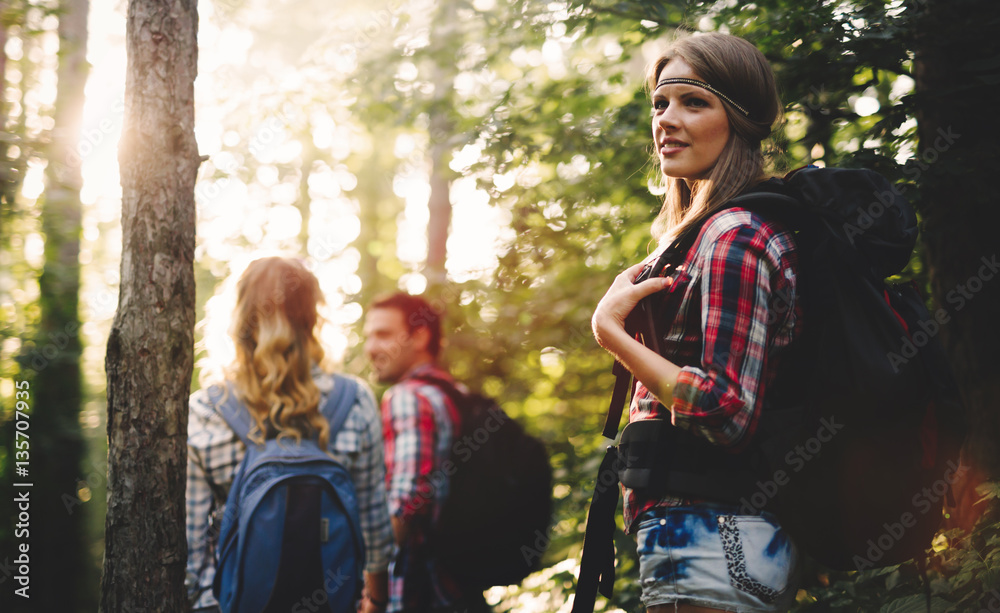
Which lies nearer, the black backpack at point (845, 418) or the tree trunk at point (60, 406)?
the black backpack at point (845, 418)

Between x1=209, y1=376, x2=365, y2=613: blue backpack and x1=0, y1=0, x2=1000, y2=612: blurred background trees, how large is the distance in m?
0.65

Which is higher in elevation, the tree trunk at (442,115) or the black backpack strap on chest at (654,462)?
the tree trunk at (442,115)

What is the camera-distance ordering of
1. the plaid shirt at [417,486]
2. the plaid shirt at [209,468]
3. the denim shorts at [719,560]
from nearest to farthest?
the denim shorts at [719,560] → the plaid shirt at [209,468] → the plaid shirt at [417,486]

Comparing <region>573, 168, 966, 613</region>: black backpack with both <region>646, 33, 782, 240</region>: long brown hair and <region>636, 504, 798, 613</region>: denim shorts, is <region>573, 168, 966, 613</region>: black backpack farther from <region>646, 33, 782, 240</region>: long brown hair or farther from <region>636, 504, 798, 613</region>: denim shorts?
<region>646, 33, 782, 240</region>: long brown hair

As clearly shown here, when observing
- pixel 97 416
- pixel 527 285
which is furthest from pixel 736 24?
pixel 97 416

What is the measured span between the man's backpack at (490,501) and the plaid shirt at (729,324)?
1837 mm

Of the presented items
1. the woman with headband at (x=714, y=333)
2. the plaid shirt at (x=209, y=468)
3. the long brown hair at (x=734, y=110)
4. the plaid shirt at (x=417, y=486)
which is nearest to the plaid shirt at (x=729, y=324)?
the woman with headband at (x=714, y=333)

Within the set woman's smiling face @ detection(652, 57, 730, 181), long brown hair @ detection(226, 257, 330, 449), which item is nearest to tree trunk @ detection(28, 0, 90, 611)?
long brown hair @ detection(226, 257, 330, 449)

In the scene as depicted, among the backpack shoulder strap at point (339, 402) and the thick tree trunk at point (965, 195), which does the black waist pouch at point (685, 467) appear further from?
the thick tree trunk at point (965, 195)

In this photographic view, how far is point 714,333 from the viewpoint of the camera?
1.44 metres

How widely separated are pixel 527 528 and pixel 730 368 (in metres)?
2.19

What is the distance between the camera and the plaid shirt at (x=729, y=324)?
4.59 feet

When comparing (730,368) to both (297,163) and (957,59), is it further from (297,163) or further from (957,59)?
(297,163)

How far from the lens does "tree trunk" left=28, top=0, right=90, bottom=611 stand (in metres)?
6.74
